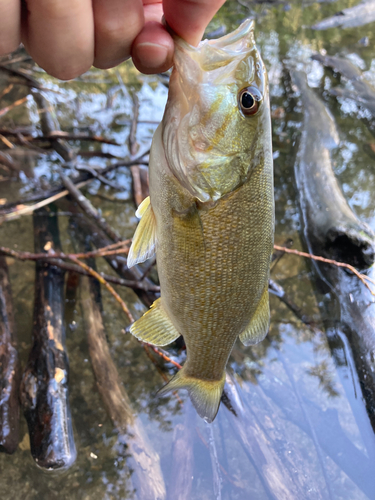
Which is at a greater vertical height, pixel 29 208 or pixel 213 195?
pixel 213 195

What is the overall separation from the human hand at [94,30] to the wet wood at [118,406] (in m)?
2.17

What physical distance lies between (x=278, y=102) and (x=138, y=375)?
525 cm

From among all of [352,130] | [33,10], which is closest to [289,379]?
[33,10]

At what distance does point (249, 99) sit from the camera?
1.30 meters

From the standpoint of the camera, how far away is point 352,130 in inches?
225

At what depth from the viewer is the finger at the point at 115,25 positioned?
1141 millimetres

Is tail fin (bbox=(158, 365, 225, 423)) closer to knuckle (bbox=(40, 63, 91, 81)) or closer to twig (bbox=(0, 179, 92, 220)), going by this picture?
knuckle (bbox=(40, 63, 91, 81))

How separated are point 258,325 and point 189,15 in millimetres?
1292

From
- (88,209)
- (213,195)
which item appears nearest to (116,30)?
(213,195)

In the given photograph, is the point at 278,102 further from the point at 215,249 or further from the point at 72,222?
the point at 215,249

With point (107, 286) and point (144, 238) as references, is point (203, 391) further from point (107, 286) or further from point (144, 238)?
point (107, 286)

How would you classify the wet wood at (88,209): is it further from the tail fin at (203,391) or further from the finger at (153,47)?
the finger at (153,47)

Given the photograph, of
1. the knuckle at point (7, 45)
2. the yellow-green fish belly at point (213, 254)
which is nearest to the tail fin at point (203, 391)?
the yellow-green fish belly at point (213, 254)

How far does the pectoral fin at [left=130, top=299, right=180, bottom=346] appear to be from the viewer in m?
1.67
